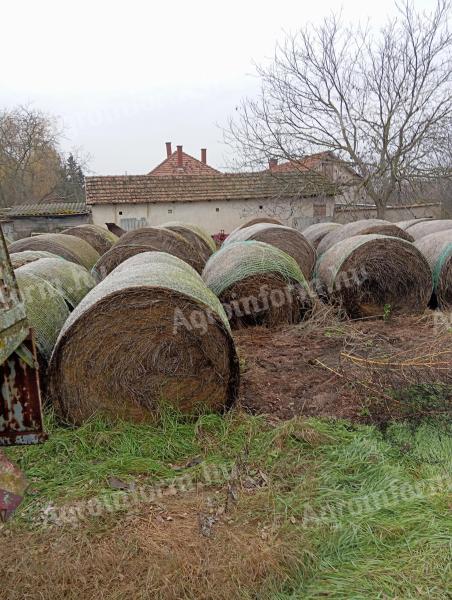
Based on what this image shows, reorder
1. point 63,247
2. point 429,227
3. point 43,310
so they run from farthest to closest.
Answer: point 429,227 < point 63,247 < point 43,310

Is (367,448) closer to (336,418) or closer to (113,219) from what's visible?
(336,418)

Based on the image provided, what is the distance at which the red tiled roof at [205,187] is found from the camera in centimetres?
1905

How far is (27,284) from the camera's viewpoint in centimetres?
436

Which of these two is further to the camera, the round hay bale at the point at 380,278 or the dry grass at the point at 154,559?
the round hay bale at the point at 380,278

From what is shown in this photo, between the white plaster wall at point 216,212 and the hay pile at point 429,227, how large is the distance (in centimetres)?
923

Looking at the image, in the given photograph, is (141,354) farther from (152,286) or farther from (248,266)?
(248,266)

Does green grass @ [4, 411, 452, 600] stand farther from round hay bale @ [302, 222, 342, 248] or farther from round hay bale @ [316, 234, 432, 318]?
round hay bale @ [302, 222, 342, 248]

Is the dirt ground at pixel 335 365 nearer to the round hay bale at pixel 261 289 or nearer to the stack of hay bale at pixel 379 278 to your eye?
the round hay bale at pixel 261 289

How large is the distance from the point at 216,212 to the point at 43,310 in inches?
659

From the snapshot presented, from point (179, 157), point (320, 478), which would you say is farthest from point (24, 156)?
point (320, 478)

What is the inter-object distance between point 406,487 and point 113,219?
60.0ft

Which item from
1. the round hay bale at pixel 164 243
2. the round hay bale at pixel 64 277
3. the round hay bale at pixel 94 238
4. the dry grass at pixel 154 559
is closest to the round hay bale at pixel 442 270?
the round hay bale at pixel 164 243

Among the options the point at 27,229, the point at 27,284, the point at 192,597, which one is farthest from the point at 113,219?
the point at 192,597

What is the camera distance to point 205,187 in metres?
20.7
